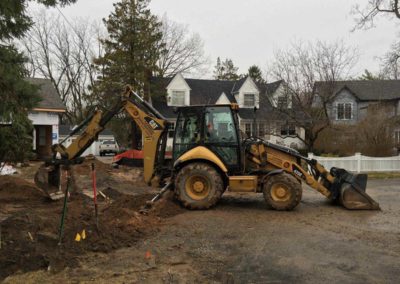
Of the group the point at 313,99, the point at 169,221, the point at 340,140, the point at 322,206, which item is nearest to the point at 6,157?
the point at 169,221

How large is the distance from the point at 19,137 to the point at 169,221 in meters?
3.50

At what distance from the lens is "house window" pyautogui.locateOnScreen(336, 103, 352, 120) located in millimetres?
31172

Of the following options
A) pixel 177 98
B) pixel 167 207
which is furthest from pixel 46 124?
pixel 167 207

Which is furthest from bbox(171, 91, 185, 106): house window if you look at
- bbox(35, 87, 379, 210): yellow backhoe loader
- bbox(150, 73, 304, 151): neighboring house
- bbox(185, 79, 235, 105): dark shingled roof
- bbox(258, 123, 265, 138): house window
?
bbox(35, 87, 379, 210): yellow backhoe loader

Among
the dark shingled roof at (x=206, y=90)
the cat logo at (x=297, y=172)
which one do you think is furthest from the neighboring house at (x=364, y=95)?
the cat logo at (x=297, y=172)

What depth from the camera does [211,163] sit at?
32.3 feet

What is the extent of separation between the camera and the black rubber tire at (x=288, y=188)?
951cm

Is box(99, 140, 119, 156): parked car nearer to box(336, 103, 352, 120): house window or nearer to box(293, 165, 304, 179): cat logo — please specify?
box(336, 103, 352, 120): house window

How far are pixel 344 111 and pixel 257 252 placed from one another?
27.2 metres

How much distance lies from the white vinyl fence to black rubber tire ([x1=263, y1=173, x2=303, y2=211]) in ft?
35.0

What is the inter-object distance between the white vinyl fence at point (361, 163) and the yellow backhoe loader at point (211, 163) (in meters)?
9.68

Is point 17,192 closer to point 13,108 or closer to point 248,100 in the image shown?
point 13,108

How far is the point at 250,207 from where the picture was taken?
1031 centimetres

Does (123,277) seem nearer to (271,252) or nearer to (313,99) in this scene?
(271,252)
